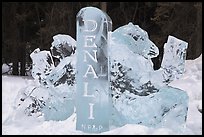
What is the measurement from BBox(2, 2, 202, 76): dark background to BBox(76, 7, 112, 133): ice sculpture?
9445mm

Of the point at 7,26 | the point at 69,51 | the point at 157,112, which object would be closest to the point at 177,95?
the point at 157,112

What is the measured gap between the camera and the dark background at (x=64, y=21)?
15.8 metres

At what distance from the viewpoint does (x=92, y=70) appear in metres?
5.32

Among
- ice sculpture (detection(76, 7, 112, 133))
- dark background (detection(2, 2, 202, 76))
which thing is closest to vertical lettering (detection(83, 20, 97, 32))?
ice sculpture (detection(76, 7, 112, 133))

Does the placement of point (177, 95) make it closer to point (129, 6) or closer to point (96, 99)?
point (96, 99)

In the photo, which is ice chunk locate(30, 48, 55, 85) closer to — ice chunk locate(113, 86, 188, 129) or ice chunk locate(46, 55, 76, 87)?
ice chunk locate(46, 55, 76, 87)

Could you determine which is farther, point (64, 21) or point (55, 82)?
point (64, 21)

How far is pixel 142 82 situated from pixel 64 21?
11446 millimetres

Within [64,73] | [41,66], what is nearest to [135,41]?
[64,73]

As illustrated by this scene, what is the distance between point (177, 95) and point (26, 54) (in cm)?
1331

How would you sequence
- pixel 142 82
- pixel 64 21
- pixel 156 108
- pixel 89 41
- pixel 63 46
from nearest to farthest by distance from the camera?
pixel 89 41
pixel 156 108
pixel 142 82
pixel 63 46
pixel 64 21

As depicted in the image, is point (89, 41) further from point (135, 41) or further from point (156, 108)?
point (156, 108)

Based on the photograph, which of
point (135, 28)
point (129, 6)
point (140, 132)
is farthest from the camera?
point (129, 6)

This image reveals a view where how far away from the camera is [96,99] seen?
5.33 m
